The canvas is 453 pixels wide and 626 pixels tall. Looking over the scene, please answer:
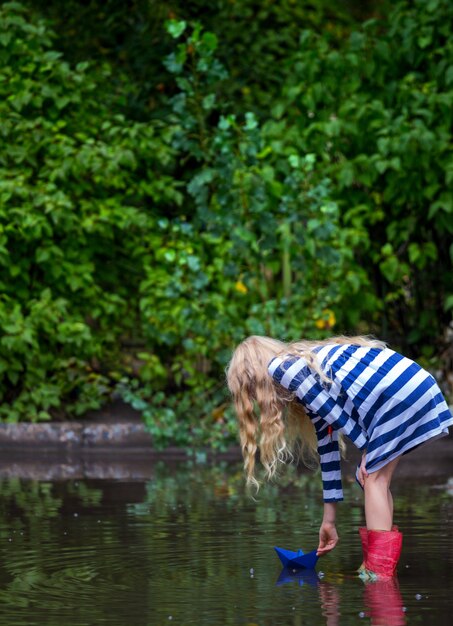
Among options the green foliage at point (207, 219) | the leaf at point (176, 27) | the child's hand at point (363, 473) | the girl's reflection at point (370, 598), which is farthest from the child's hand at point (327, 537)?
the leaf at point (176, 27)

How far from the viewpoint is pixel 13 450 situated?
1160 centimetres

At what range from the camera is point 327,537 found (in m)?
6.29

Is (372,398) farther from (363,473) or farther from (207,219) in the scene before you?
(207,219)

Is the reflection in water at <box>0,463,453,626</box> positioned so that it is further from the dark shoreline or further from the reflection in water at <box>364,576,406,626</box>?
the dark shoreline

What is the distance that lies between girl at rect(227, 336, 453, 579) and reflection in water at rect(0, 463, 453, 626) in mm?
229

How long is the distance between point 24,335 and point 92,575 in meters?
5.23

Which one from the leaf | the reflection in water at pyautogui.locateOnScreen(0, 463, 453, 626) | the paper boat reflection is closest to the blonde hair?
the paper boat reflection

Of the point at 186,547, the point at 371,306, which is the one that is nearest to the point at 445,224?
the point at 371,306

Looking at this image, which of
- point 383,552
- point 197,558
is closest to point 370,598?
point 383,552

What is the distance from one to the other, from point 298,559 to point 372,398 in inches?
29.8

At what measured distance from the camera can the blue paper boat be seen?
6.34 m

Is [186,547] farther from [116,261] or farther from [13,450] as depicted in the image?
[116,261]

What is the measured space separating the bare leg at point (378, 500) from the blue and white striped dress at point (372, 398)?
5 cm

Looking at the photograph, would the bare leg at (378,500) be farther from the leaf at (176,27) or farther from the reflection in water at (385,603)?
the leaf at (176,27)
